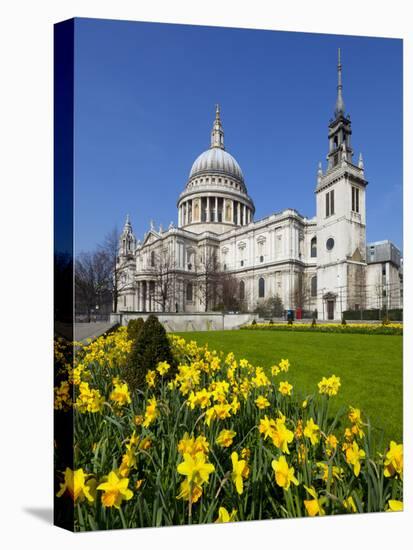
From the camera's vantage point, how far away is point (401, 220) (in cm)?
548

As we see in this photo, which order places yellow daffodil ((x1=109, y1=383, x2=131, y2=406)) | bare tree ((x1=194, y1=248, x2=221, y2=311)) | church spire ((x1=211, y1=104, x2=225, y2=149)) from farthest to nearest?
bare tree ((x1=194, y1=248, x2=221, y2=311)) → church spire ((x1=211, y1=104, x2=225, y2=149)) → yellow daffodil ((x1=109, y1=383, x2=131, y2=406))

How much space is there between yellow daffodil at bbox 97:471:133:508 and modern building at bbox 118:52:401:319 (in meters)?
1.95

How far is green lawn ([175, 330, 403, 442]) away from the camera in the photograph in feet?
16.5

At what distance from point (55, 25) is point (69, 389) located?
3.42 m

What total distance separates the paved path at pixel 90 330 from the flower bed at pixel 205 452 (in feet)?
0.43

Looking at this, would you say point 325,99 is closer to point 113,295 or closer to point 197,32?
point 197,32

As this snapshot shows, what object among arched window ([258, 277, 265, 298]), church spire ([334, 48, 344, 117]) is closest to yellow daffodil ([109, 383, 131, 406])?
arched window ([258, 277, 265, 298])

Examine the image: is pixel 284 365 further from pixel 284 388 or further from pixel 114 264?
pixel 114 264

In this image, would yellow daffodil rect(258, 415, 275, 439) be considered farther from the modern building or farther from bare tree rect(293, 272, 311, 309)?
bare tree rect(293, 272, 311, 309)

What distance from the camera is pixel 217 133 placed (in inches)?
201

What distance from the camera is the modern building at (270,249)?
5199mm

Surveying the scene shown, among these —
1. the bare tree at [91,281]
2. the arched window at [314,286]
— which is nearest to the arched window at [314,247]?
the arched window at [314,286]

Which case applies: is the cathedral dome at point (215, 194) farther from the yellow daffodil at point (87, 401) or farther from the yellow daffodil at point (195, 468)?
the yellow daffodil at point (195, 468)

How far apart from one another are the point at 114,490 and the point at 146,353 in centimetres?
163
